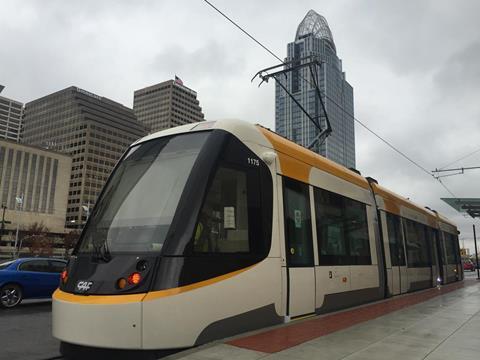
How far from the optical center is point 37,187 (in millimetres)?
121562

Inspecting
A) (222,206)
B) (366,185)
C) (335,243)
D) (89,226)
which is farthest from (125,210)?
(366,185)

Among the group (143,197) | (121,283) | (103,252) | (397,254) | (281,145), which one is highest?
(281,145)

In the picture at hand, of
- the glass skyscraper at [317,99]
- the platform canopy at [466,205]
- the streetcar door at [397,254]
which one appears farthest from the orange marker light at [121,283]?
the platform canopy at [466,205]

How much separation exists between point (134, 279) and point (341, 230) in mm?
5359

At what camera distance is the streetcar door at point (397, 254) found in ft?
41.6

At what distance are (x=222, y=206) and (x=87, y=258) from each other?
185cm

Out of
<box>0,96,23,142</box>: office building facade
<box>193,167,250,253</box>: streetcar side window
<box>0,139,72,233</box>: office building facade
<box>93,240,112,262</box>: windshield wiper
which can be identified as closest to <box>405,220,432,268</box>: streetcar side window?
<box>193,167,250,253</box>: streetcar side window

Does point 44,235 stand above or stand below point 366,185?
above

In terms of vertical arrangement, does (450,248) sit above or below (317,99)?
below

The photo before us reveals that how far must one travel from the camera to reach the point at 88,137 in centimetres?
13162

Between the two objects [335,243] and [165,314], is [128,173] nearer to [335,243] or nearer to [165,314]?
[165,314]

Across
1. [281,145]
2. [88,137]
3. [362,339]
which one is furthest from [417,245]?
[88,137]

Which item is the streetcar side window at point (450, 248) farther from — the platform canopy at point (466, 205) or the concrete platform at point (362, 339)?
the concrete platform at point (362, 339)

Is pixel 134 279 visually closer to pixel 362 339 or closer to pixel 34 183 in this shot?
pixel 362 339
